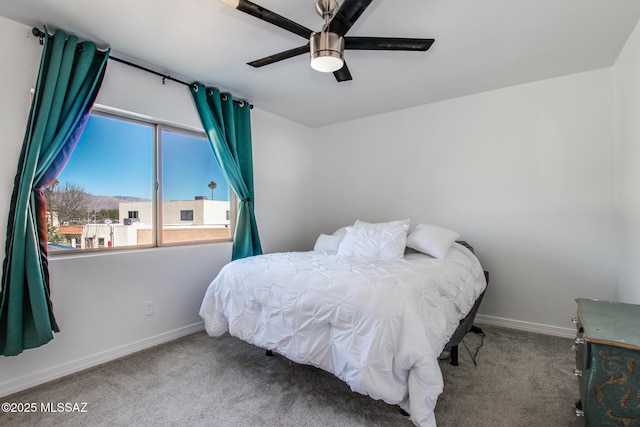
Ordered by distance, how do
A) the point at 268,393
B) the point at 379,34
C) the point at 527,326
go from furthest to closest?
the point at 527,326, the point at 379,34, the point at 268,393

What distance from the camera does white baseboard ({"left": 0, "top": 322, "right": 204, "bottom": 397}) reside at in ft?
6.24

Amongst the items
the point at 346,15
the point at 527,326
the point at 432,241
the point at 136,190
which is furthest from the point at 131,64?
the point at 527,326

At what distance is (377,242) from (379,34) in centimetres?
169

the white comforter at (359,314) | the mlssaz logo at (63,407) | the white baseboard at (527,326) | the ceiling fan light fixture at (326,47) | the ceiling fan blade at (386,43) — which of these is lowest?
the mlssaz logo at (63,407)

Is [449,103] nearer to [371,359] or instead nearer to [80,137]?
[371,359]

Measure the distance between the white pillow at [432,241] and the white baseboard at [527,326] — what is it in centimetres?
108

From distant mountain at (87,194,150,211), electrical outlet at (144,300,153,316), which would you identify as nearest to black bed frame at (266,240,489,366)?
electrical outlet at (144,300,153,316)

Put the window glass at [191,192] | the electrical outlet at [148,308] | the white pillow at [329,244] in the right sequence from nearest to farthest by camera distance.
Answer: the electrical outlet at [148,308] → the window glass at [191,192] → the white pillow at [329,244]

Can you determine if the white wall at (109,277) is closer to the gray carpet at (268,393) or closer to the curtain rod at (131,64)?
the curtain rod at (131,64)

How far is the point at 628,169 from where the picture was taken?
224cm

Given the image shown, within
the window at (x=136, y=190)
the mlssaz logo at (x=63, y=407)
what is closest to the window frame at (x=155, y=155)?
the window at (x=136, y=190)

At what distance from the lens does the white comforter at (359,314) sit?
1.44 meters

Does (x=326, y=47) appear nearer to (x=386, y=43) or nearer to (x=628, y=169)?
(x=386, y=43)

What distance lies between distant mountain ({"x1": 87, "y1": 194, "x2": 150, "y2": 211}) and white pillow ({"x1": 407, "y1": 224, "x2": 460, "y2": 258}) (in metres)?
2.63
